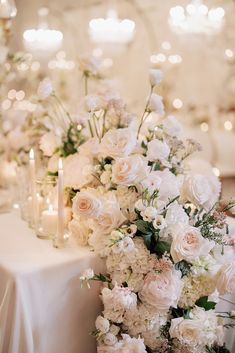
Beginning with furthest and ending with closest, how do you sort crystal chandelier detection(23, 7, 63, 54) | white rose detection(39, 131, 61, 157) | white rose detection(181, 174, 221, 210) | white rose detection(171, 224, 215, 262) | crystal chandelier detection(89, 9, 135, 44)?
1. crystal chandelier detection(23, 7, 63, 54)
2. crystal chandelier detection(89, 9, 135, 44)
3. white rose detection(39, 131, 61, 157)
4. white rose detection(181, 174, 221, 210)
5. white rose detection(171, 224, 215, 262)

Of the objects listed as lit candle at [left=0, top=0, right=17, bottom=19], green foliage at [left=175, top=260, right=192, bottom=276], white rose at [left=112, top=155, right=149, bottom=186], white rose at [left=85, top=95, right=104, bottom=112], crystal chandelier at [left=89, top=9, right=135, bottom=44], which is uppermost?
crystal chandelier at [left=89, top=9, right=135, bottom=44]

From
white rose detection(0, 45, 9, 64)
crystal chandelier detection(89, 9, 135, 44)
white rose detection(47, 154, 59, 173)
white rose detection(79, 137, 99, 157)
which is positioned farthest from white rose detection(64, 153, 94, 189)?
crystal chandelier detection(89, 9, 135, 44)

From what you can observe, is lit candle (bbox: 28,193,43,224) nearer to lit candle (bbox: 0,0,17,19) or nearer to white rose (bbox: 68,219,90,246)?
white rose (bbox: 68,219,90,246)

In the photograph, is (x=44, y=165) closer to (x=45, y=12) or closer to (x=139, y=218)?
(x=139, y=218)

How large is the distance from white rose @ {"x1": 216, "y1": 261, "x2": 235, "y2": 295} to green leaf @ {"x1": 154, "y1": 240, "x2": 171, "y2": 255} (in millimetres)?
187

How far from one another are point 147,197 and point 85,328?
1.71 feet

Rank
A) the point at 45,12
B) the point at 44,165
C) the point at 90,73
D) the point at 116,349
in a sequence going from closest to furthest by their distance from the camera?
the point at 116,349
the point at 90,73
the point at 44,165
the point at 45,12

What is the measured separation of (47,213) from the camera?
1.72 metres

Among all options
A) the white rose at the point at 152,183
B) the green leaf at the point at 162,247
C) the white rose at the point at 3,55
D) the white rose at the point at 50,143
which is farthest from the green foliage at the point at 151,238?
the white rose at the point at 3,55

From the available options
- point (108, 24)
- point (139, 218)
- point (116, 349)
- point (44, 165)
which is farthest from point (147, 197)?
point (108, 24)

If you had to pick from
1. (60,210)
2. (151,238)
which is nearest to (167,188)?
(151,238)

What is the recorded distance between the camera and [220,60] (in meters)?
5.07

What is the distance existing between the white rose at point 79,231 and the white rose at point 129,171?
0.23 meters

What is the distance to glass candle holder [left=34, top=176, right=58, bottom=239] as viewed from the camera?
1722 millimetres
